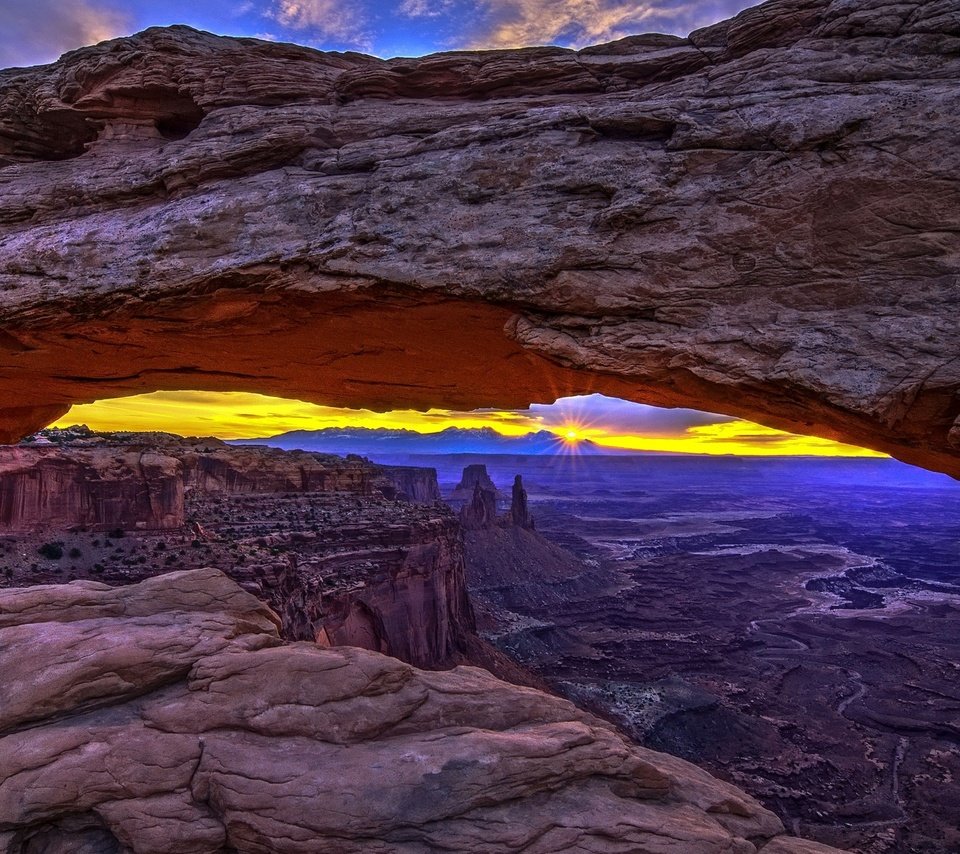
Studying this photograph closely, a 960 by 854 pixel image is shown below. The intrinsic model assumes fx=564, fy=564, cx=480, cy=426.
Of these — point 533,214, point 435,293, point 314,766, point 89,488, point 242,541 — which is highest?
point 533,214

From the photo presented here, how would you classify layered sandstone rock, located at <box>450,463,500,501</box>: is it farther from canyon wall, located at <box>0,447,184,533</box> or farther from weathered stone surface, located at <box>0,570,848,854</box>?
weathered stone surface, located at <box>0,570,848,854</box>

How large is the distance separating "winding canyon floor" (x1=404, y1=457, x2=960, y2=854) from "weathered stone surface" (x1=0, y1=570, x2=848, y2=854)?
92.5ft

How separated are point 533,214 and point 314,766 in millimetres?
8324

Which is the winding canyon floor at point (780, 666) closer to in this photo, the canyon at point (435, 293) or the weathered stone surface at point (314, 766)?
the weathered stone surface at point (314, 766)

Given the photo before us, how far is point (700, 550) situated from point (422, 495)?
62195mm

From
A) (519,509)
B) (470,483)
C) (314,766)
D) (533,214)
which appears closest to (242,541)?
(314,766)

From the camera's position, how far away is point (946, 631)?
64.1 metres

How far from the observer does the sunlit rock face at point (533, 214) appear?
7.59 metres

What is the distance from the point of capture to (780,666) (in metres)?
51.4

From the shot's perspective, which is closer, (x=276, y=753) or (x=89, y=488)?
(x=276, y=753)

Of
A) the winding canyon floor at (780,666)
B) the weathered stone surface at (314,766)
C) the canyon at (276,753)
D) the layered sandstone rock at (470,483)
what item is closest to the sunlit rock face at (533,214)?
the canyon at (276,753)

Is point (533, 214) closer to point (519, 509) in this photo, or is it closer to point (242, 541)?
point (242, 541)

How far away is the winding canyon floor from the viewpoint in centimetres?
3127

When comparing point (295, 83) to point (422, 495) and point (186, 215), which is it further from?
point (422, 495)
